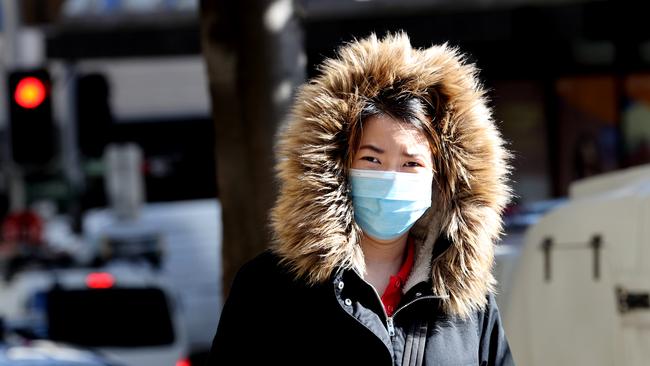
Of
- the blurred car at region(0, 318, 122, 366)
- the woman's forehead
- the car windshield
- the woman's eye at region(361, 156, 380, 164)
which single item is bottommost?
the car windshield

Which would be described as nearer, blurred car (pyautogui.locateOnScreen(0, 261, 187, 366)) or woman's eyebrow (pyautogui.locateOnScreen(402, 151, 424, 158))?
woman's eyebrow (pyautogui.locateOnScreen(402, 151, 424, 158))

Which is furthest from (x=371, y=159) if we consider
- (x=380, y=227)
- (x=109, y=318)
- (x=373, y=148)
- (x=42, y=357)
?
(x=109, y=318)

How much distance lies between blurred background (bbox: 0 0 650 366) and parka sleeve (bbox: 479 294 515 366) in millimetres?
463

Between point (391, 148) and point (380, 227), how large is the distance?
0.20m

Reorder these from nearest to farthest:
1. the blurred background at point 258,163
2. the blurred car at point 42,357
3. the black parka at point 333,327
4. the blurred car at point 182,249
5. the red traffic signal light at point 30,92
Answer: the black parka at point 333,327, the blurred background at point 258,163, the blurred car at point 42,357, the red traffic signal light at point 30,92, the blurred car at point 182,249

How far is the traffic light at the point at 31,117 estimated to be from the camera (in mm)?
10391

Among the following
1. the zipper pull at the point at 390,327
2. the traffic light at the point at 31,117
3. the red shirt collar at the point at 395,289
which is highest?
the traffic light at the point at 31,117

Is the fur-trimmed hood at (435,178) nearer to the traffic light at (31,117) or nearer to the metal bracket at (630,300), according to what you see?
the metal bracket at (630,300)

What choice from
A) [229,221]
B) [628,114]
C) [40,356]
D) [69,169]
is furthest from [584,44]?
[229,221]

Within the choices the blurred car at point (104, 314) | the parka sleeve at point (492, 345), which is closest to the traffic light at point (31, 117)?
the blurred car at point (104, 314)

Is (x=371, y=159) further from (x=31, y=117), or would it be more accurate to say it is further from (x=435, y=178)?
(x=31, y=117)

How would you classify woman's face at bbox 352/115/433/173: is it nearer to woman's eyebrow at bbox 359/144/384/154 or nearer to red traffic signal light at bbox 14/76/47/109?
woman's eyebrow at bbox 359/144/384/154

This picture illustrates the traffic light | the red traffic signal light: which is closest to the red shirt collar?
the traffic light

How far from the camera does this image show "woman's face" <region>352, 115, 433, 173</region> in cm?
329
